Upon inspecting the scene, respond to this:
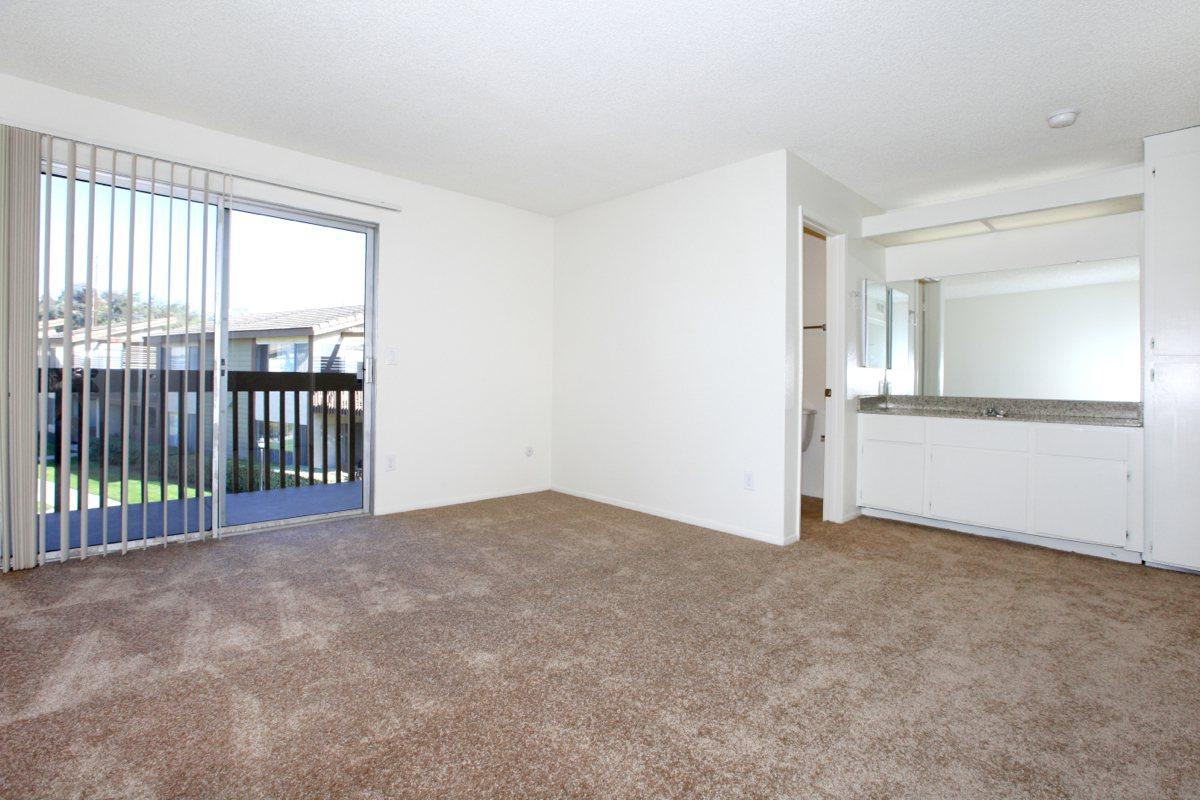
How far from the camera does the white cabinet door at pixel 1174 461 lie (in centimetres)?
295

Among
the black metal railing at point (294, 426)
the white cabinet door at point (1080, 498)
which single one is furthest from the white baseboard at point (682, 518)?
the black metal railing at point (294, 426)

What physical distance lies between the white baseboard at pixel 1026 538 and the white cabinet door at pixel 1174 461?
13 centimetres

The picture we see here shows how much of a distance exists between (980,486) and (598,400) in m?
2.69

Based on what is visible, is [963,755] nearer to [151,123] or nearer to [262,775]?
[262,775]

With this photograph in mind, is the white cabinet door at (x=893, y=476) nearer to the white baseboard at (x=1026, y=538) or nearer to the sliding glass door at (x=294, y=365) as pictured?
the white baseboard at (x=1026, y=538)

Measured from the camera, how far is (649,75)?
2635 millimetres

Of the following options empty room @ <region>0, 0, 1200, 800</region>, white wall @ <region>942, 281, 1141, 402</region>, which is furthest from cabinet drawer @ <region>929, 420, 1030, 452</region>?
white wall @ <region>942, 281, 1141, 402</region>

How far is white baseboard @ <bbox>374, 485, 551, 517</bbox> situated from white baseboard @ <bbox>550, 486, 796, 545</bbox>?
21 centimetres

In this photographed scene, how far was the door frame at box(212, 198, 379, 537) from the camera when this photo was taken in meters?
3.34

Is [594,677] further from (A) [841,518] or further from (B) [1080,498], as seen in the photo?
(B) [1080,498]

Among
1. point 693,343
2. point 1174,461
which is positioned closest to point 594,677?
point 693,343

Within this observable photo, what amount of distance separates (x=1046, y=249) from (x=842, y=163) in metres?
1.59

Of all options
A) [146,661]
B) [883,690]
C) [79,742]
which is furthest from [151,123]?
[883,690]

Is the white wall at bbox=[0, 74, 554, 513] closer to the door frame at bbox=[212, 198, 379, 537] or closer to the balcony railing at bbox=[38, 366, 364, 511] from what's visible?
the door frame at bbox=[212, 198, 379, 537]
